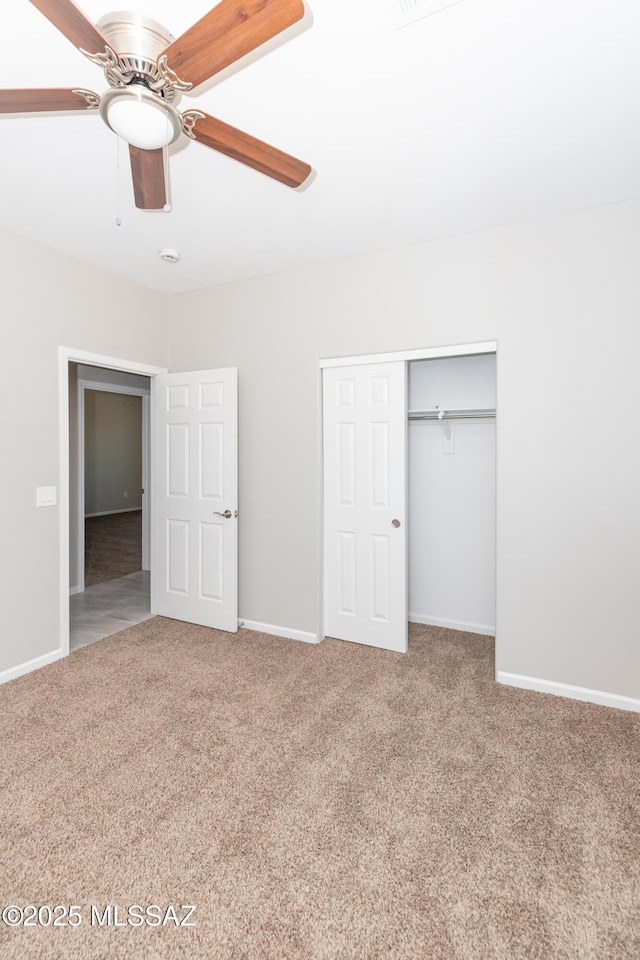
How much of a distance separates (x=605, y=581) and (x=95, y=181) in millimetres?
3381

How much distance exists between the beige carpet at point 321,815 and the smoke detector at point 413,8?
2.74 metres

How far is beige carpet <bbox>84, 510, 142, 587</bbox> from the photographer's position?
18.5 feet

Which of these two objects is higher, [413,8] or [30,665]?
[413,8]

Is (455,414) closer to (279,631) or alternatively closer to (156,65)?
(279,631)

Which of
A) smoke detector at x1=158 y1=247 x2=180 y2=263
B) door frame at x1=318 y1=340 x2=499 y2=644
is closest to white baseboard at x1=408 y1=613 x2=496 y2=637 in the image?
door frame at x1=318 y1=340 x2=499 y2=644

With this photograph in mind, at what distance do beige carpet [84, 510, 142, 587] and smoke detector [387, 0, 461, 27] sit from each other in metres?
5.17

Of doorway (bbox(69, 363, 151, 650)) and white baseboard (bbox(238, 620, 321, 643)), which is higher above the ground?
doorway (bbox(69, 363, 151, 650))

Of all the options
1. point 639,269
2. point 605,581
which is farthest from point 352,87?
point 605,581

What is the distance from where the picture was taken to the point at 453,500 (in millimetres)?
3783

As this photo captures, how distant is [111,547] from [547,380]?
242 inches

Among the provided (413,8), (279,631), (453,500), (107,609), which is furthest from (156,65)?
(107,609)

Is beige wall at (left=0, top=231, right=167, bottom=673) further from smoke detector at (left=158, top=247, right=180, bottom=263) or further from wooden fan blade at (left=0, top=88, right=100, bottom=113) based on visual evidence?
wooden fan blade at (left=0, top=88, right=100, bottom=113)

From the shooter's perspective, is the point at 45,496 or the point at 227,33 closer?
the point at 227,33

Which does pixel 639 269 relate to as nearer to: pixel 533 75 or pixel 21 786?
pixel 533 75
